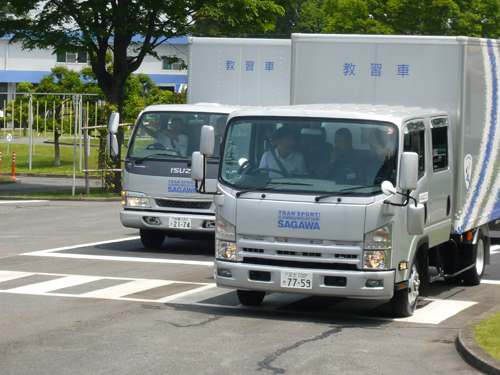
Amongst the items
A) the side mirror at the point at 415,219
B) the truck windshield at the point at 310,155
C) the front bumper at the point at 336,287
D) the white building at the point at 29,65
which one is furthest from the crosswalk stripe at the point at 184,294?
the white building at the point at 29,65

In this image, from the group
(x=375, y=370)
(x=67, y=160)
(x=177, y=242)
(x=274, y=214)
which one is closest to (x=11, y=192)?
(x=177, y=242)

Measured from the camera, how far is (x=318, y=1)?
3529 inches

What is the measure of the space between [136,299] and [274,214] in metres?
2.41

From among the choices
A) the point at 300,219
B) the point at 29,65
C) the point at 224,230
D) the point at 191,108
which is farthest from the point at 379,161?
the point at 29,65

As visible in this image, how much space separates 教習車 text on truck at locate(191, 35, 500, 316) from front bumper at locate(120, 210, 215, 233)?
4.01 meters

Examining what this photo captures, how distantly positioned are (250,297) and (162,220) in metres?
4.49

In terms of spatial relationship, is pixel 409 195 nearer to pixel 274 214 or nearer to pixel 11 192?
pixel 274 214

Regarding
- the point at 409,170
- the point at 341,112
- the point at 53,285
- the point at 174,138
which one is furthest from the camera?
the point at 174,138

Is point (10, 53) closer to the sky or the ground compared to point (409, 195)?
closer to the sky

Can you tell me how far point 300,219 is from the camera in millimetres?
8438

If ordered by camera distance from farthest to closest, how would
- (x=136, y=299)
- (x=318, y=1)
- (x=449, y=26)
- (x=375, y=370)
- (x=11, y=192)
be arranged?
(x=318, y=1) → (x=449, y=26) → (x=11, y=192) → (x=136, y=299) → (x=375, y=370)

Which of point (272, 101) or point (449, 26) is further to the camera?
point (449, 26)

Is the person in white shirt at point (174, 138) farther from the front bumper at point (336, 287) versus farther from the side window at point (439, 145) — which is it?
the front bumper at point (336, 287)

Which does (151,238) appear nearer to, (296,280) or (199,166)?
(199,166)
